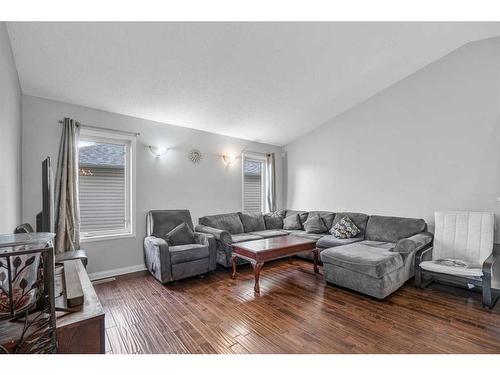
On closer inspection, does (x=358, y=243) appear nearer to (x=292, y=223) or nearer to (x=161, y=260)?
(x=292, y=223)

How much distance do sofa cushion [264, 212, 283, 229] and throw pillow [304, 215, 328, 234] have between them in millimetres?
674

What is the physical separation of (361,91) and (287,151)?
6.95ft

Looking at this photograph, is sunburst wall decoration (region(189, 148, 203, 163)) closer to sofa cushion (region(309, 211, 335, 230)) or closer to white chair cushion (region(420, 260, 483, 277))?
sofa cushion (region(309, 211, 335, 230))

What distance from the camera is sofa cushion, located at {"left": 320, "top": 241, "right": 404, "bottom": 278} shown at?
275 cm

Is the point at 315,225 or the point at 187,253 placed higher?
the point at 315,225

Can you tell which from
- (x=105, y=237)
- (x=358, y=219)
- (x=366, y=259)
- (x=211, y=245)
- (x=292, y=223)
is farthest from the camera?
(x=292, y=223)

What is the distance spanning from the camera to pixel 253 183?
17.9ft

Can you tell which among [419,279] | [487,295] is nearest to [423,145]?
[419,279]

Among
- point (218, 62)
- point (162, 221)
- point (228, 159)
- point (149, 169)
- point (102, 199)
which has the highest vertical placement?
point (218, 62)

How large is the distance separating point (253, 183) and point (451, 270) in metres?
3.64

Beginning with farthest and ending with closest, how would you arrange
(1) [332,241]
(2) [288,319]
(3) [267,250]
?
(1) [332,241] < (3) [267,250] < (2) [288,319]

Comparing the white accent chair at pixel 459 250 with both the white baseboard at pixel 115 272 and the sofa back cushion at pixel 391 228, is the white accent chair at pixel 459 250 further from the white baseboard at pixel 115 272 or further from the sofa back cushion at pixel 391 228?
the white baseboard at pixel 115 272

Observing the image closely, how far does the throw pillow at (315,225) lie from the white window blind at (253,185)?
1.30m

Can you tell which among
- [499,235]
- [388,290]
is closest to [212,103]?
[388,290]
